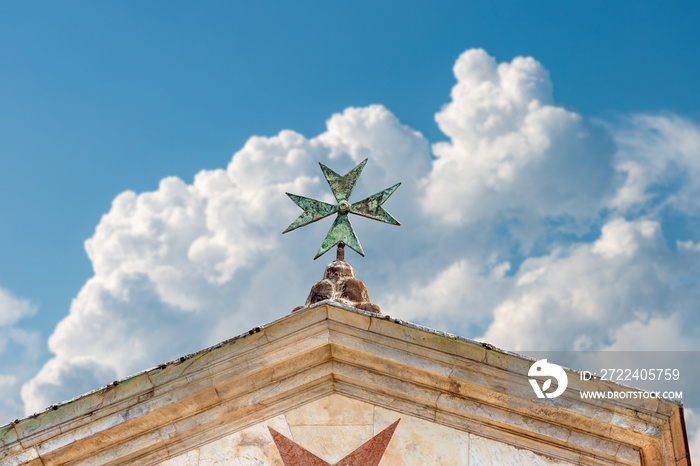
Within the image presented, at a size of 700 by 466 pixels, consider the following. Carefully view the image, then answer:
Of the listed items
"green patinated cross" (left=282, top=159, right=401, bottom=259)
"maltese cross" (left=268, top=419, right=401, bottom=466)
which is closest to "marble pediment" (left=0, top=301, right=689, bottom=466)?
"maltese cross" (left=268, top=419, right=401, bottom=466)

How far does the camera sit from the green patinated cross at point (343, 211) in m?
15.3

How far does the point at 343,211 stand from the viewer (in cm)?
1525

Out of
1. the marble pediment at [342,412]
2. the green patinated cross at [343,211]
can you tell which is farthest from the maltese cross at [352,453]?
the green patinated cross at [343,211]

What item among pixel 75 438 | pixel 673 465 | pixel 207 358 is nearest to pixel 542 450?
pixel 673 465

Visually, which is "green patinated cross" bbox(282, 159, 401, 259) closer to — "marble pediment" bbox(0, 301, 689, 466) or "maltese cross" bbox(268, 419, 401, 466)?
"marble pediment" bbox(0, 301, 689, 466)

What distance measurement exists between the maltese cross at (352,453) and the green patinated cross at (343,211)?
379cm

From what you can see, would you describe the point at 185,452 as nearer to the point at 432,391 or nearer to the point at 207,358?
the point at 207,358

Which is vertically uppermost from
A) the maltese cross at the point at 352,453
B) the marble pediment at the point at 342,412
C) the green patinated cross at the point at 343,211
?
the green patinated cross at the point at 343,211

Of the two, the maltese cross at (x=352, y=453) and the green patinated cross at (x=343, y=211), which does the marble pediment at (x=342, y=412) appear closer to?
the maltese cross at (x=352, y=453)

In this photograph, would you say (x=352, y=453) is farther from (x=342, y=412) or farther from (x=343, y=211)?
(x=343, y=211)

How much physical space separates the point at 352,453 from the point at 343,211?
4.39 meters

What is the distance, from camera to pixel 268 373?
12383mm

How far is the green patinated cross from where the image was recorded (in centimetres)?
1526

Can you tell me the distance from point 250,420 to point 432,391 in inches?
81.1
